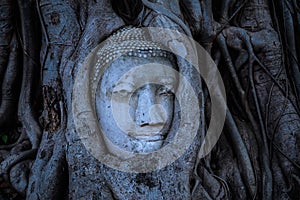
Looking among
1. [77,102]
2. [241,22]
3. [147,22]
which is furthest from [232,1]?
[77,102]

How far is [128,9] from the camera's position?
8.47ft

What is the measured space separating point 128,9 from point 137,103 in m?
0.75

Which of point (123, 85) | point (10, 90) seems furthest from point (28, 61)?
point (123, 85)

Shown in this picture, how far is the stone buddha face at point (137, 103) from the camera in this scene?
6.80 feet

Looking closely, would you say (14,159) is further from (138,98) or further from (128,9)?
(128,9)

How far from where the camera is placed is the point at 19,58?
109 inches

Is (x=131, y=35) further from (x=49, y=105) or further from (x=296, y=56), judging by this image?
(x=296, y=56)

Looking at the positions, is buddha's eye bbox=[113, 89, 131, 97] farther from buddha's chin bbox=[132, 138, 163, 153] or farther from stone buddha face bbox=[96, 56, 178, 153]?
buddha's chin bbox=[132, 138, 163, 153]

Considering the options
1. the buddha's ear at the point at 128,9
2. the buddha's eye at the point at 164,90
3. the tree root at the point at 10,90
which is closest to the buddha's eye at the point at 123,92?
the buddha's eye at the point at 164,90

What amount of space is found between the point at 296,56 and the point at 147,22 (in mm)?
1144

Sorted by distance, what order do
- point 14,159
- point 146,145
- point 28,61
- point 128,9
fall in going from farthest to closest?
point 28,61 → point 128,9 → point 14,159 → point 146,145

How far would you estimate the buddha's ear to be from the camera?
2.52 metres

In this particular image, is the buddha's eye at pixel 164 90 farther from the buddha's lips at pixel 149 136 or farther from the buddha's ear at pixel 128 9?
the buddha's ear at pixel 128 9

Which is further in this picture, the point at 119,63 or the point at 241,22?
the point at 241,22
